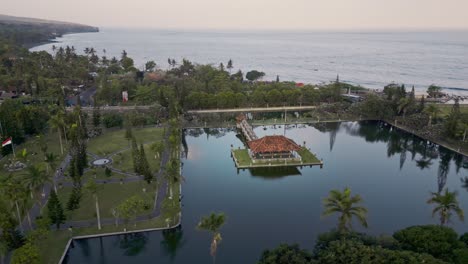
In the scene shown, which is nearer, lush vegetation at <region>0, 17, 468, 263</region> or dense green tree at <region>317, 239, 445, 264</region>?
dense green tree at <region>317, 239, 445, 264</region>

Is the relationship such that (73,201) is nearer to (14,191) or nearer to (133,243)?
(14,191)

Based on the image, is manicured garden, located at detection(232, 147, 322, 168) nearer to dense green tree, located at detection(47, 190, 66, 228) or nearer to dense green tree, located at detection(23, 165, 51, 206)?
dense green tree, located at detection(47, 190, 66, 228)

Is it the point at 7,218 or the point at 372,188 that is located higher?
the point at 7,218

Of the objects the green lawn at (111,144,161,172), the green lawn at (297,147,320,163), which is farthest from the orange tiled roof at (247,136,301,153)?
the green lawn at (111,144,161,172)

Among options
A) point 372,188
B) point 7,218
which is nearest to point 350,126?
point 372,188

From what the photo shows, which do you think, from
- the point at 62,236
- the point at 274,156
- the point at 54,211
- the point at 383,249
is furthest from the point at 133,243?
the point at 274,156

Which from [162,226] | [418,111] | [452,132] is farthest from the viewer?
[418,111]

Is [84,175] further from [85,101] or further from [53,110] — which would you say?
[85,101]
